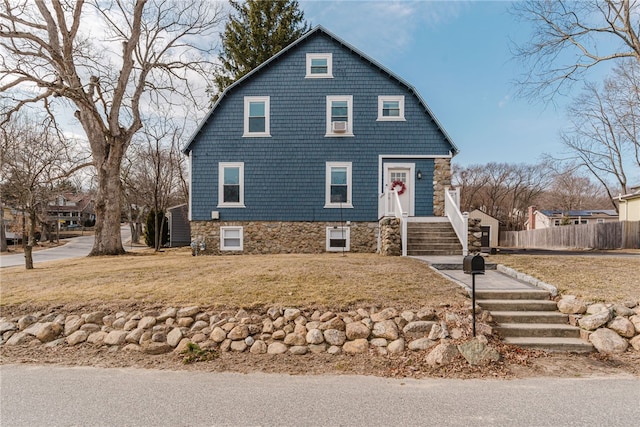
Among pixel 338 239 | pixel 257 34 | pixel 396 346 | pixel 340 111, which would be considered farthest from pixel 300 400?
pixel 257 34

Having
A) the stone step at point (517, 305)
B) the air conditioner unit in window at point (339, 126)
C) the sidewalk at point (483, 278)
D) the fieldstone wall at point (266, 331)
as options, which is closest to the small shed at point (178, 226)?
the air conditioner unit in window at point (339, 126)

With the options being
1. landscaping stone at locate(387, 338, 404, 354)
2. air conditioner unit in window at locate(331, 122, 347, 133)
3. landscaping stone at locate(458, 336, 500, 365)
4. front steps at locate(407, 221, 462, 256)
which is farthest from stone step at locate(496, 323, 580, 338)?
air conditioner unit in window at locate(331, 122, 347, 133)

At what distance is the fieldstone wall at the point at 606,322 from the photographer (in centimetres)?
487

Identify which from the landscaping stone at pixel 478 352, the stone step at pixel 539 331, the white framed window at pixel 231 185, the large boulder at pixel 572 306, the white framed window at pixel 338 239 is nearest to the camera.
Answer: the landscaping stone at pixel 478 352

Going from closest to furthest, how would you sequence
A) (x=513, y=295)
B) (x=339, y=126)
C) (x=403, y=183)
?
(x=513, y=295) < (x=339, y=126) < (x=403, y=183)

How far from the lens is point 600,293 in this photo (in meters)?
5.93

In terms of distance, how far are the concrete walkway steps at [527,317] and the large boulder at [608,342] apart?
12 centimetres

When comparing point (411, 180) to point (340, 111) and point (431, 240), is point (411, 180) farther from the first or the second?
point (340, 111)

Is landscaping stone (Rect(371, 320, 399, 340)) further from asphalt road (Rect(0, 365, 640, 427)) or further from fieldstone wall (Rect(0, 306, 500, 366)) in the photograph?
asphalt road (Rect(0, 365, 640, 427))

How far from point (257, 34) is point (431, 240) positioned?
17889 mm

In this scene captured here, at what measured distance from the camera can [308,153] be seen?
548 inches

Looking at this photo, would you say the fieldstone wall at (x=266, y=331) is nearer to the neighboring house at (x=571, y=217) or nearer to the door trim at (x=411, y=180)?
the door trim at (x=411, y=180)

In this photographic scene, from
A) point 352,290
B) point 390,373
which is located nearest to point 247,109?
point 352,290

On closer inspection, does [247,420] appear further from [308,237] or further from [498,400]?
[308,237]
